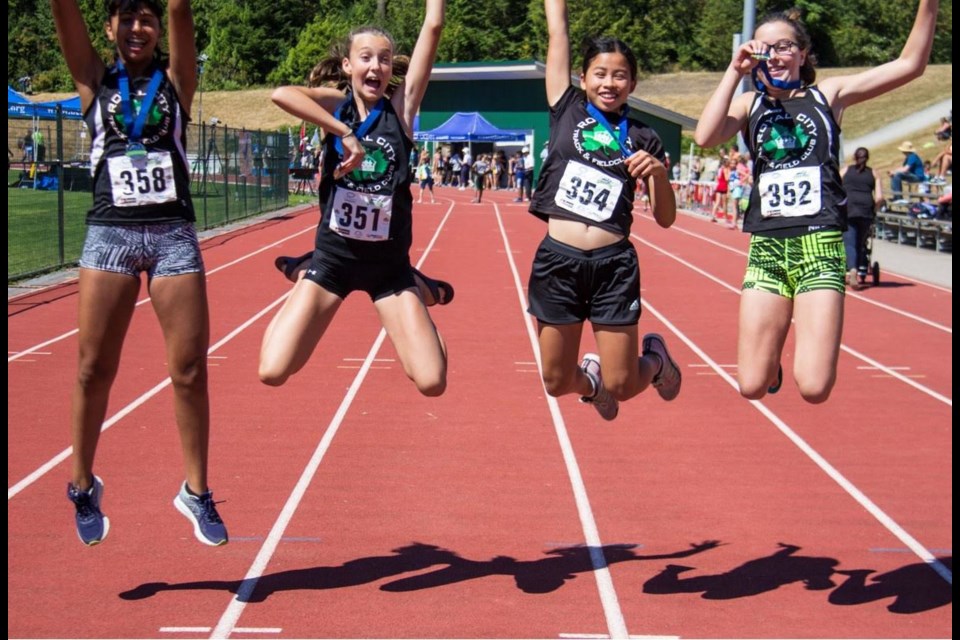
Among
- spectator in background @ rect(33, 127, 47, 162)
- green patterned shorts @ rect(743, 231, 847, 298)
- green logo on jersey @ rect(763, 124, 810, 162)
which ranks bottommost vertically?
green patterned shorts @ rect(743, 231, 847, 298)

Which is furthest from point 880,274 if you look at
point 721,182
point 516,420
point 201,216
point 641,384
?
point 641,384

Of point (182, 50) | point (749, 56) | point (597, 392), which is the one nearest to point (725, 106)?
point (749, 56)

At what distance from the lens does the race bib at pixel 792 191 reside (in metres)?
5.33

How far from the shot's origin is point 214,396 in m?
10.6

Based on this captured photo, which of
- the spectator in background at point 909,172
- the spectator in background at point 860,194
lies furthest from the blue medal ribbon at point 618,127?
the spectator in background at point 909,172

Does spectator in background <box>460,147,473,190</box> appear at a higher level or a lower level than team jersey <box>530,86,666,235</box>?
higher

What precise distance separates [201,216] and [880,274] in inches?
515

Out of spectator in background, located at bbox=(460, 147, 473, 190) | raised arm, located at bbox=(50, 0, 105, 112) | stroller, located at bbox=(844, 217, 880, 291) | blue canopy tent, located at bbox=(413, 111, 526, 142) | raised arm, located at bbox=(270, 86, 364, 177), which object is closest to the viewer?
raised arm, located at bbox=(50, 0, 105, 112)

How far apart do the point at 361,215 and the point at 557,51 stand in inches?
44.8

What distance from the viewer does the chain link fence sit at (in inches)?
691

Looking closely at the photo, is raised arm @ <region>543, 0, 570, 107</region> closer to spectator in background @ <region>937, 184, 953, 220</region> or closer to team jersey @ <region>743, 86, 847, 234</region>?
team jersey @ <region>743, 86, 847, 234</region>

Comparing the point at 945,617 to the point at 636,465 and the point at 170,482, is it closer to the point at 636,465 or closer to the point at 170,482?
the point at 636,465

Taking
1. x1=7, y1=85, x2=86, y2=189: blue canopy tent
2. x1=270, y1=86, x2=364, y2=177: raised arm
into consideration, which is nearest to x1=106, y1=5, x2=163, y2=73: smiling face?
x1=270, y1=86, x2=364, y2=177: raised arm

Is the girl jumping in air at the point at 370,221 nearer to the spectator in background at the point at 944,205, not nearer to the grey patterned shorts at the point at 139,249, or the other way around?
the grey patterned shorts at the point at 139,249
